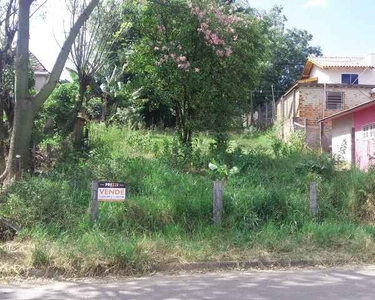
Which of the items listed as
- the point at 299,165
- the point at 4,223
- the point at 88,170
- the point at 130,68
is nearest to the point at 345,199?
the point at 299,165

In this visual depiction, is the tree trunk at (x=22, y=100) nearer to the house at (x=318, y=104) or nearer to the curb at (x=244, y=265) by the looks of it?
the curb at (x=244, y=265)

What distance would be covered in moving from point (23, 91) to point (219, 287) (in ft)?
22.6

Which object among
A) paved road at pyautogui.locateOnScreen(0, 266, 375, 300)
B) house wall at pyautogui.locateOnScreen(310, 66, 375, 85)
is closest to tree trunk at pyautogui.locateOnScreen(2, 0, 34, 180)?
paved road at pyautogui.locateOnScreen(0, 266, 375, 300)

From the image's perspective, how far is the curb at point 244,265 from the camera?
21.5 ft

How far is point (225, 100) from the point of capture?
14195mm

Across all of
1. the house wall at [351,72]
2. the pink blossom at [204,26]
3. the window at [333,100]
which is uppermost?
the house wall at [351,72]

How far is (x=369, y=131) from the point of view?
1744 cm

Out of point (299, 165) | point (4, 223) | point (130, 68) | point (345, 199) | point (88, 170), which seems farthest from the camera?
point (130, 68)

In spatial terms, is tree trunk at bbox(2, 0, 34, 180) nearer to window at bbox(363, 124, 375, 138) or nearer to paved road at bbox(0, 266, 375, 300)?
paved road at bbox(0, 266, 375, 300)

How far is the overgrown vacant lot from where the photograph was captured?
21.7 ft

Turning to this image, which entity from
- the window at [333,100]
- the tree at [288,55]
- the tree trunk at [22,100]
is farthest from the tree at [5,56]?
the tree at [288,55]

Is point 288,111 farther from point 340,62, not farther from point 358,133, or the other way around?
point 358,133

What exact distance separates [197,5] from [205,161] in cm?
490

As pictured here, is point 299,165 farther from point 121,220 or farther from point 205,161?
point 121,220
